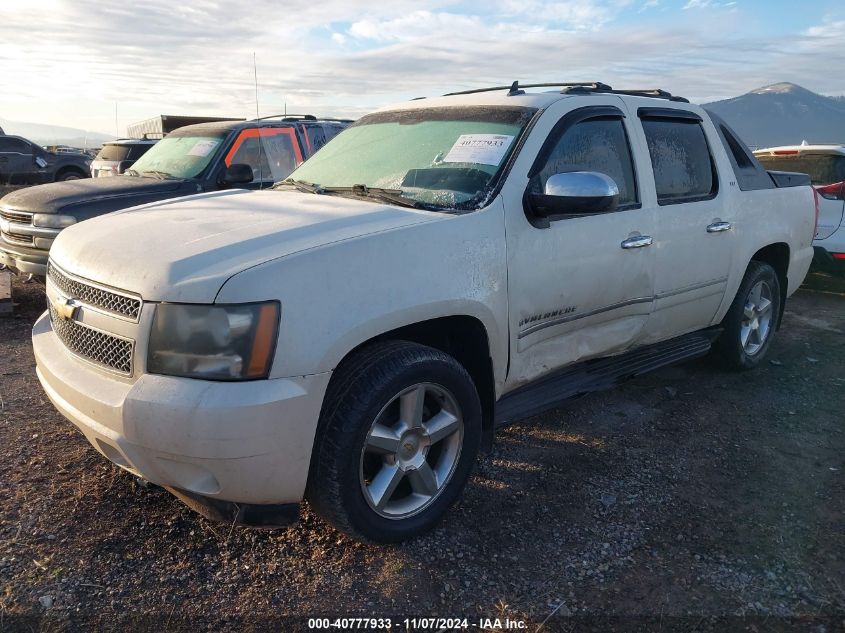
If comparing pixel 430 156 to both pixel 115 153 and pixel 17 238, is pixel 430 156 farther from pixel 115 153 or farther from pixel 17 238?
pixel 115 153

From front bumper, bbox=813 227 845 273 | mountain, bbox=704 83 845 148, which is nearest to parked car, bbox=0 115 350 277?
front bumper, bbox=813 227 845 273

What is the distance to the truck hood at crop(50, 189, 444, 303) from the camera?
7.59ft

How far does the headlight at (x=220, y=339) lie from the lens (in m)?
2.23

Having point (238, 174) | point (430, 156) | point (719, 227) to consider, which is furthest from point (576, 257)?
point (238, 174)

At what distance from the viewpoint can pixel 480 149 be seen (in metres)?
3.21

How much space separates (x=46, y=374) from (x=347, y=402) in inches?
52.3

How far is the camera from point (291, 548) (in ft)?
9.05

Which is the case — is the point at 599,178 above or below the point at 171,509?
above

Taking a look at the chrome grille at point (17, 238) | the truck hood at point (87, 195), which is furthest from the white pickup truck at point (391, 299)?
the chrome grille at point (17, 238)

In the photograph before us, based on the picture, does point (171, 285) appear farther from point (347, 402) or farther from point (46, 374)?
point (46, 374)

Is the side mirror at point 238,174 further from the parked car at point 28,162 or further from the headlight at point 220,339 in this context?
the parked car at point 28,162

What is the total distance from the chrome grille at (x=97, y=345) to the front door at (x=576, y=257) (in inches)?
61.4

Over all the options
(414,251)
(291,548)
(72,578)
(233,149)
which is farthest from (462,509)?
(233,149)

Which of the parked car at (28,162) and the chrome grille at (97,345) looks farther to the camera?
the parked car at (28,162)
